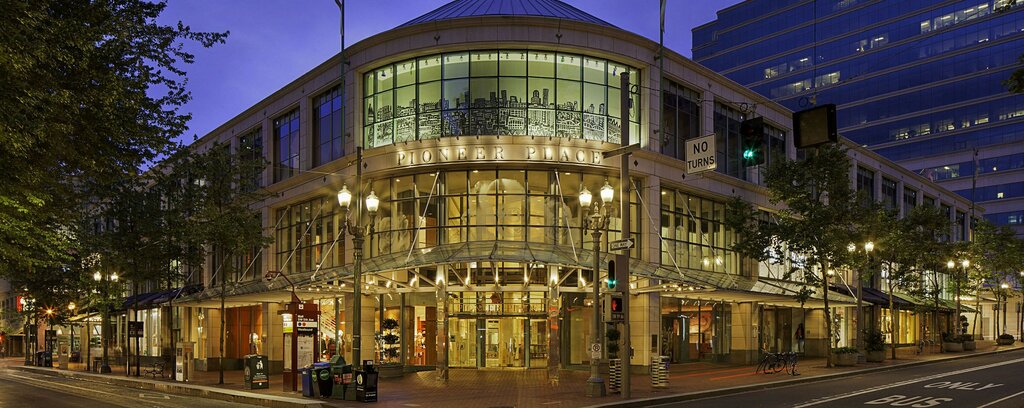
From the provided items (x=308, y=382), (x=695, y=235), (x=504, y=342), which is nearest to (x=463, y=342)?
(x=504, y=342)

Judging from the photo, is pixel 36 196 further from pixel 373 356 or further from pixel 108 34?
pixel 373 356

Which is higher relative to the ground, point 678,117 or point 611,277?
point 678,117

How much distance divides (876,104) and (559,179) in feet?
280

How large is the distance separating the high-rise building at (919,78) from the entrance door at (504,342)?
246ft

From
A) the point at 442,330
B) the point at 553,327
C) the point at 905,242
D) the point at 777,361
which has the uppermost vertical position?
the point at 905,242

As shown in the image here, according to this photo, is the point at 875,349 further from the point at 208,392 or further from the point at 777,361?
the point at 208,392

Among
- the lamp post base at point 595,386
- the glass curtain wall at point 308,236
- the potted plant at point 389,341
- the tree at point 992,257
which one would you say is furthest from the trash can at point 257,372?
the tree at point 992,257

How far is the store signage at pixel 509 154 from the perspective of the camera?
112ft

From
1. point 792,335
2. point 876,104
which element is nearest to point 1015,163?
point 876,104

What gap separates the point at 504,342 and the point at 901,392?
54.6ft

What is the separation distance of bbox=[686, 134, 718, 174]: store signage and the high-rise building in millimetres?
80940

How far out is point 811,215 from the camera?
128ft

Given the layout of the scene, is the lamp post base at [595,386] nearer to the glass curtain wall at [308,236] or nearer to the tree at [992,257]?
the glass curtain wall at [308,236]

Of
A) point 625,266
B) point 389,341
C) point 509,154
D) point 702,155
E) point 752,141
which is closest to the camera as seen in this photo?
point 752,141
